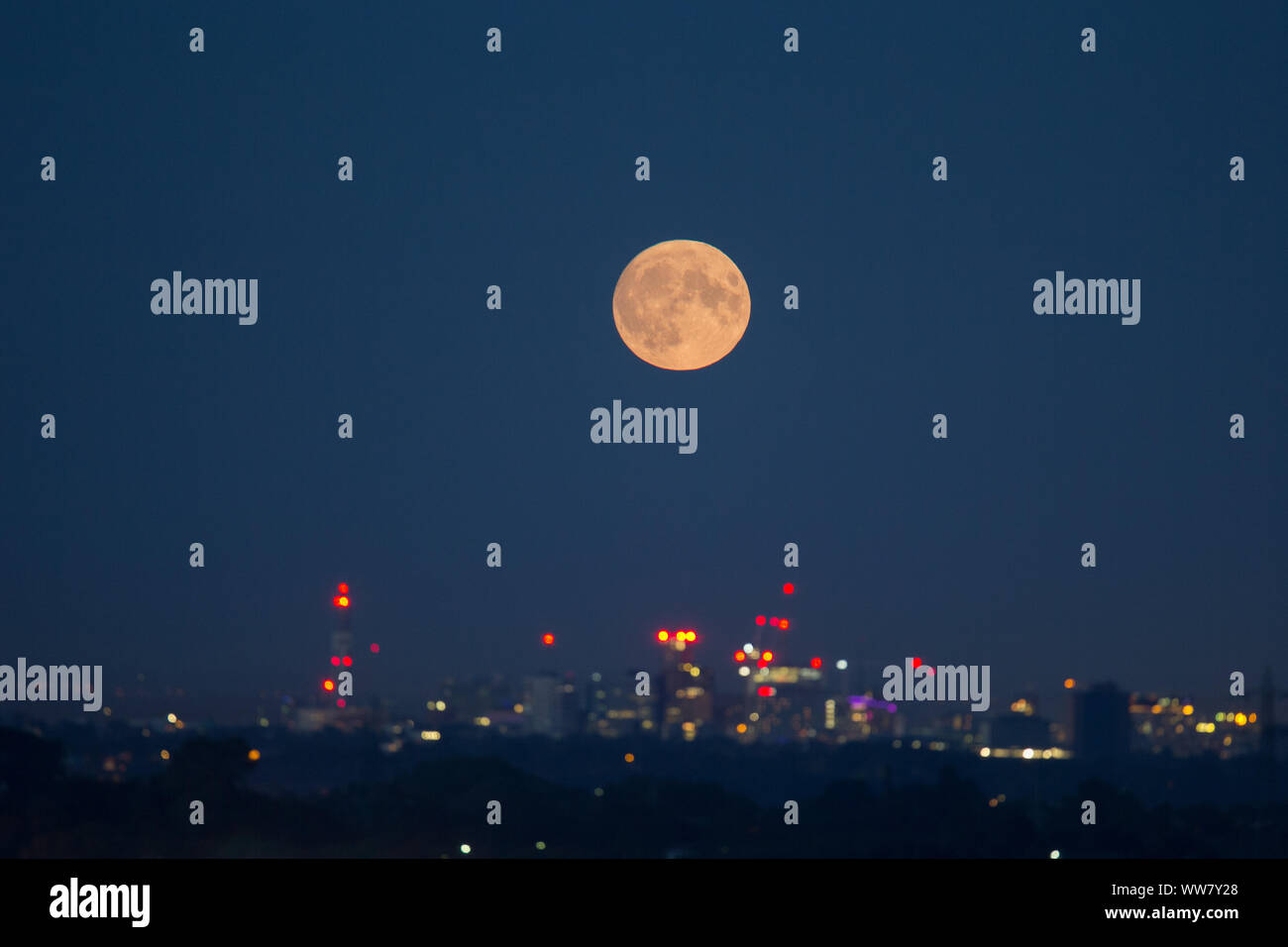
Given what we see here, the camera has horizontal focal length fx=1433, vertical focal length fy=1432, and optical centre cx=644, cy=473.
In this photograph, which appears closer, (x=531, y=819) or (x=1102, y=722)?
(x=531, y=819)

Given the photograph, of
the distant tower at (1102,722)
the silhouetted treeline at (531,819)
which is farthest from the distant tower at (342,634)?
the distant tower at (1102,722)

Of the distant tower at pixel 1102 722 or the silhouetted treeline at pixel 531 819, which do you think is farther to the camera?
the distant tower at pixel 1102 722

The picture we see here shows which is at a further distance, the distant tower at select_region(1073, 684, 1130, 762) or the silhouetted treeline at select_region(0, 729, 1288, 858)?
the distant tower at select_region(1073, 684, 1130, 762)

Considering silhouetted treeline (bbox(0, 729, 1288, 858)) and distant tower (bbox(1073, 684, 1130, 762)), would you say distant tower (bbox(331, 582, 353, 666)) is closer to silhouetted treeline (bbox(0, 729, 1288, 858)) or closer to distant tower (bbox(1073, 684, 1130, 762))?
silhouetted treeline (bbox(0, 729, 1288, 858))

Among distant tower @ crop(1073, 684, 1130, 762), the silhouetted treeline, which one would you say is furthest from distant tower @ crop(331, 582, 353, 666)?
distant tower @ crop(1073, 684, 1130, 762)

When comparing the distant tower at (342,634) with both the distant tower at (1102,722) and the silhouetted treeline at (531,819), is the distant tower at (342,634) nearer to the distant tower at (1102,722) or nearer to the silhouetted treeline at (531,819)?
the silhouetted treeline at (531,819)
